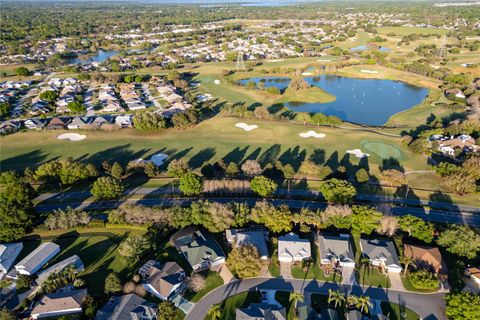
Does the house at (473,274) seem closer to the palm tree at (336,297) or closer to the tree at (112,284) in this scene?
Answer: the palm tree at (336,297)

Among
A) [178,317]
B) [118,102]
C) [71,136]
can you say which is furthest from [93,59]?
[178,317]

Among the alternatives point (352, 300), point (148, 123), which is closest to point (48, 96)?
point (148, 123)

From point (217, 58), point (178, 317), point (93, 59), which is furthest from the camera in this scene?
point (93, 59)

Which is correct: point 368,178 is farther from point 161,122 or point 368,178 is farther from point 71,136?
point 71,136

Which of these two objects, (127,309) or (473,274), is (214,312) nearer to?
(127,309)

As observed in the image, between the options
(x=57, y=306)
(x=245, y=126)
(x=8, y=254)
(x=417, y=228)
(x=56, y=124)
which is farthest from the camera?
(x=245, y=126)

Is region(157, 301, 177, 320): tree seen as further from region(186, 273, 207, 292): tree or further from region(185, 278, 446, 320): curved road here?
region(186, 273, 207, 292): tree
